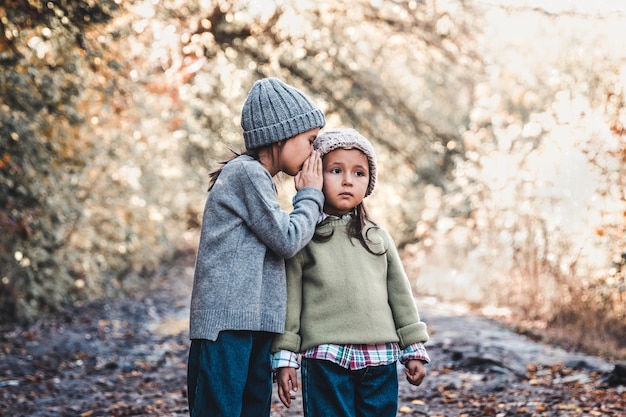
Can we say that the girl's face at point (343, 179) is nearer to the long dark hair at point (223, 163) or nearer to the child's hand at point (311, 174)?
the child's hand at point (311, 174)

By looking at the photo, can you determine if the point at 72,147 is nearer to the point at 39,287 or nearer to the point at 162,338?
the point at 39,287

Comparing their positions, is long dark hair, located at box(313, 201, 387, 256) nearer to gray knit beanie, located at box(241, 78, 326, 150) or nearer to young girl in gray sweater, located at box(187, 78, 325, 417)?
young girl in gray sweater, located at box(187, 78, 325, 417)

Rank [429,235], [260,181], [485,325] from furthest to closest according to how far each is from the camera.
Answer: [429,235]
[485,325]
[260,181]

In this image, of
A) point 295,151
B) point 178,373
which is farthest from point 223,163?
point 178,373

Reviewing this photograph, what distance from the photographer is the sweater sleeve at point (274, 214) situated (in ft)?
7.93

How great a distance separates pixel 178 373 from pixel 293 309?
3.46 m

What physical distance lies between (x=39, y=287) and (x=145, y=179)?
11.7 ft

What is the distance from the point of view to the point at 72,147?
8039 millimetres

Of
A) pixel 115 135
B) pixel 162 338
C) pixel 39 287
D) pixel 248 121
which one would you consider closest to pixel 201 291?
pixel 248 121

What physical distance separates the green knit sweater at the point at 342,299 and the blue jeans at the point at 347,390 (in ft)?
0.33

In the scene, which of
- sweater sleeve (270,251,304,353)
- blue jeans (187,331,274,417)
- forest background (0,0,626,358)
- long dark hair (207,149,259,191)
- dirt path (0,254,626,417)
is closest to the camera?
blue jeans (187,331,274,417)

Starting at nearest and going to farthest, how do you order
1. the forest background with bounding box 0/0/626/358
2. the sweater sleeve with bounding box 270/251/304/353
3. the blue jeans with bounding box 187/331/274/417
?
1. the blue jeans with bounding box 187/331/274/417
2. the sweater sleeve with bounding box 270/251/304/353
3. the forest background with bounding box 0/0/626/358

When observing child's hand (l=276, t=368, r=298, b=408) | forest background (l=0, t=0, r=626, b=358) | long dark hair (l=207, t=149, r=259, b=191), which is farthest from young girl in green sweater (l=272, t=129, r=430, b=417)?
forest background (l=0, t=0, r=626, b=358)

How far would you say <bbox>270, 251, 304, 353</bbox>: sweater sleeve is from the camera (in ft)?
8.23
